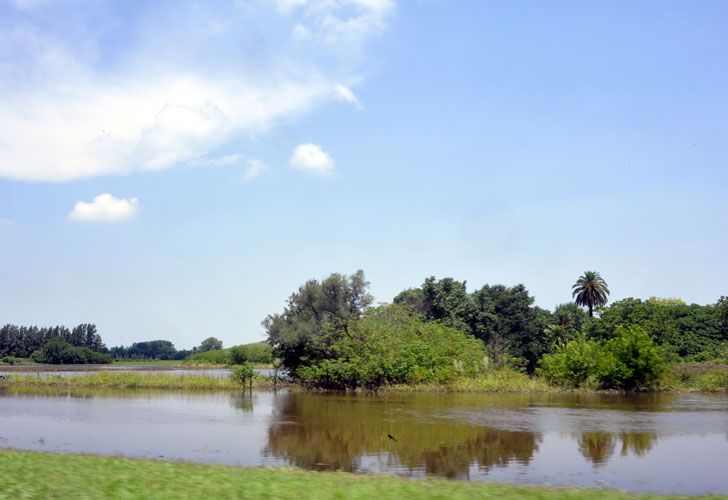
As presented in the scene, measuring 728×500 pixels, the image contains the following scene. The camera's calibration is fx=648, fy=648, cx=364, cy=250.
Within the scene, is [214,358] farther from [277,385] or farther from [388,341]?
[388,341]

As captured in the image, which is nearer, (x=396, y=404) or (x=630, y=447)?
(x=630, y=447)

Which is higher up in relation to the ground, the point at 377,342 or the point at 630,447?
the point at 377,342

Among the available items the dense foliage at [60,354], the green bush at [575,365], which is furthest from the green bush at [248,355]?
the green bush at [575,365]

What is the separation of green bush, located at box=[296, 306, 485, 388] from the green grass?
105 feet

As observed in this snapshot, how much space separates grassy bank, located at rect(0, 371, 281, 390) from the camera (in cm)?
5122

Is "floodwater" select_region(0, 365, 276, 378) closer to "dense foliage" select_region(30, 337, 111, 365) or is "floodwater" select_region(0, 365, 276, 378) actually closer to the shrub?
the shrub

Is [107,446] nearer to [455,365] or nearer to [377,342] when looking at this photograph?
[377,342]

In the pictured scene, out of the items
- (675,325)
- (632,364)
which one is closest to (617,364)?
(632,364)

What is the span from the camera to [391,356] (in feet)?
154

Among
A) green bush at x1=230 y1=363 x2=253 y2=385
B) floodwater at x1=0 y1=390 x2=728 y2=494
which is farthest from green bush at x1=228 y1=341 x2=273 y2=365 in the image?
floodwater at x1=0 y1=390 x2=728 y2=494

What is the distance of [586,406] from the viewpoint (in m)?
36.7

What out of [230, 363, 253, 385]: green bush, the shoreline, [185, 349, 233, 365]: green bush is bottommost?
[185, 349, 233, 365]: green bush

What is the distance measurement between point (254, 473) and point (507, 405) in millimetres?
25217

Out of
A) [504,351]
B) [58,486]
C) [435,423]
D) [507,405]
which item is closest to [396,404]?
[507,405]
